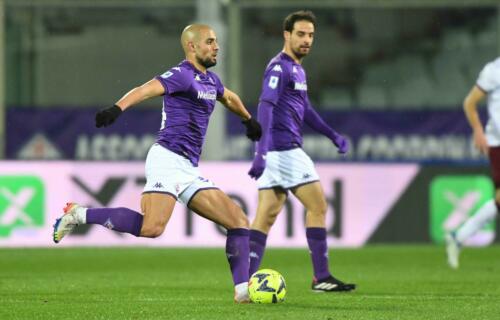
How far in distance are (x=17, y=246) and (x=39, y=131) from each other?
15.7 ft

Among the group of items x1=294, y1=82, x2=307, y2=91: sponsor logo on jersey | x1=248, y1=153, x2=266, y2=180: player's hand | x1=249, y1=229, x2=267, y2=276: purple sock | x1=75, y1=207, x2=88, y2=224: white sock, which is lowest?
x1=249, y1=229, x2=267, y2=276: purple sock

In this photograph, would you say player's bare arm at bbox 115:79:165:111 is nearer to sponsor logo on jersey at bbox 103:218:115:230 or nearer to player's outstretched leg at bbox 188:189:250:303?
player's outstretched leg at bbox 188:189:250:303

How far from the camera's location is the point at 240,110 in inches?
334

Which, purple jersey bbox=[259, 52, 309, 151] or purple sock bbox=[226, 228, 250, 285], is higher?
purple jersey bbox=[259, 52, 309, 151]

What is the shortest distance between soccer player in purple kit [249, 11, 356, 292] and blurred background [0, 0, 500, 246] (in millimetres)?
10074

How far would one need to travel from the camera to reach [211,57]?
8195 mm

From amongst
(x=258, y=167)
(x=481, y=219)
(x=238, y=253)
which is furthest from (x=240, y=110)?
(x=481, y=219)

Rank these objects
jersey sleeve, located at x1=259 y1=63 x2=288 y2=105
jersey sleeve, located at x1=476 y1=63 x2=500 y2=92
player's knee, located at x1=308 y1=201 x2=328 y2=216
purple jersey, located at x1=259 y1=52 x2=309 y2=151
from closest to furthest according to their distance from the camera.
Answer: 1. jersey sleeve, located at x1=259 y1=63 x2=288 y2=105
2. purple jersey, located at x1=259 y1=52 x2=309 y2=151
3. player's knee, located at x1=308 y1=201 x2=328 y2=216
4. jersey sleeve, located at x1=476 y1=63 x2=500 y2=92

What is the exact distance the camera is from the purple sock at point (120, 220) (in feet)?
26.3

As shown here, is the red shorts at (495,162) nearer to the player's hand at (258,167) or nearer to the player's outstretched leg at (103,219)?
the player's hand at (258,167)

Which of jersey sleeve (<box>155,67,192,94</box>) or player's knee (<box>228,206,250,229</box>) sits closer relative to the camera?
jersey sleeve (<box>155,67,192,94</box>)

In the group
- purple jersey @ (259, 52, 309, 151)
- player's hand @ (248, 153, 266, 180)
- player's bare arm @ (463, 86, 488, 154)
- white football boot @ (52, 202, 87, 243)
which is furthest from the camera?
player's bare arm @ (463, 86, 488, 154)

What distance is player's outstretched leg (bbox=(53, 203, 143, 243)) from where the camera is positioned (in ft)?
26.4

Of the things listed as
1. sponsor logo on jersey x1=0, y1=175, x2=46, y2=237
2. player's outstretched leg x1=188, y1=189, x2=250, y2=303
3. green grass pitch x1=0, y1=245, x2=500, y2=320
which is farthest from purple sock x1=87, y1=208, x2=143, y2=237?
sponsor logo on jersey x1=0, y1=175, x2=46, y2=237
